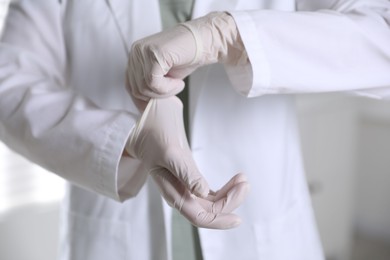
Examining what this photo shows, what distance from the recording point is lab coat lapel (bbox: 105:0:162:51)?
2.95 ft

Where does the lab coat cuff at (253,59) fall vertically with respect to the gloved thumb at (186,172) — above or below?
above

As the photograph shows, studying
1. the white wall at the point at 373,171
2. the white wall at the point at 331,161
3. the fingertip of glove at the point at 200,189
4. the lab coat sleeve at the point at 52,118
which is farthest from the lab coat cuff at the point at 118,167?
the white wall at the point at 373,171

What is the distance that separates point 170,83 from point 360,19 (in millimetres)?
284

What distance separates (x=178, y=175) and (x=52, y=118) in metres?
0.23

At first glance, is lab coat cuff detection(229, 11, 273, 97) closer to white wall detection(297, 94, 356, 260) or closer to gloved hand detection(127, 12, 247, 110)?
gloved hand detection(127, 12, 247, 110)

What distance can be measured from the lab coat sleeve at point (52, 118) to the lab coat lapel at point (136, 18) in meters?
0.09

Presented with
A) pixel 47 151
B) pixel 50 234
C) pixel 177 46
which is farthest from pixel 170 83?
pixel 50 234

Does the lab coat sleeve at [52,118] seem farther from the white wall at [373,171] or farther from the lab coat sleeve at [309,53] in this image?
the white wall at [373,171]

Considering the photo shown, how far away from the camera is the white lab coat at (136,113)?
2.46 ft

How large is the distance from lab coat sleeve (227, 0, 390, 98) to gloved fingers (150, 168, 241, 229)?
0.15 meters

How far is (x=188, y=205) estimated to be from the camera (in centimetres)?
67

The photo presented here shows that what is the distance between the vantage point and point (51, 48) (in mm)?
896

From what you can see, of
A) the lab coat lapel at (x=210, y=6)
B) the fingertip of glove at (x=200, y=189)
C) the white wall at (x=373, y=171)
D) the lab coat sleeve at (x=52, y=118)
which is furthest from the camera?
the white wall at (x=373, y=171)

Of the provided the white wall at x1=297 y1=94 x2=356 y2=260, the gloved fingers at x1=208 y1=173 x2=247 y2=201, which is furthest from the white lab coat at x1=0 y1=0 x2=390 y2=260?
the white wall at x1=297 y1=94 x2=356 y2=260
